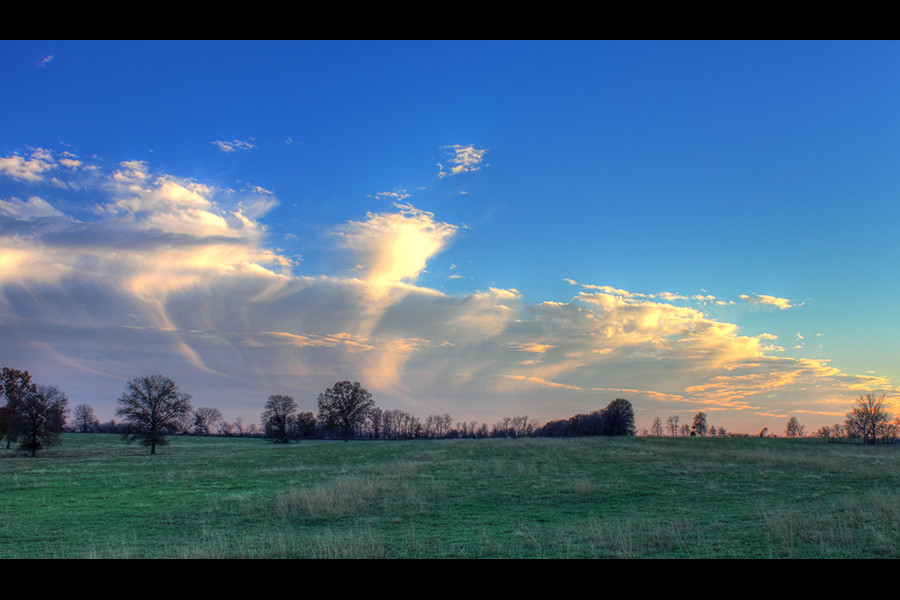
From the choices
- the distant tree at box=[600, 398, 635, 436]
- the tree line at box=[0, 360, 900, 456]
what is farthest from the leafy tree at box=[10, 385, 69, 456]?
the distant tree at box=[600, 398, 635, 436]

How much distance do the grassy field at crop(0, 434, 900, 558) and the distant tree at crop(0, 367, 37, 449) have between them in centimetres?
2261

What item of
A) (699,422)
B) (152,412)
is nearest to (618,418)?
(699,422)

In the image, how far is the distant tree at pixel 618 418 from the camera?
394ft

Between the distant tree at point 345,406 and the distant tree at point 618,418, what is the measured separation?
58110 millimetres

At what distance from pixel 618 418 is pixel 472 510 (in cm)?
11358

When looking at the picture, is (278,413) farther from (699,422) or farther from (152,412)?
(699,422)

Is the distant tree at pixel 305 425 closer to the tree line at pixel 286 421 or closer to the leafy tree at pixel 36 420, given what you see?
the tree line at pixel 286 421

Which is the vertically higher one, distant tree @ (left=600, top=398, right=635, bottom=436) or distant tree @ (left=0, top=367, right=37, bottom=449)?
distant tree @ (left=0, top=367, right=37, bottom=449)

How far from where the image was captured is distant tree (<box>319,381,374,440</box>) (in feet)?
336

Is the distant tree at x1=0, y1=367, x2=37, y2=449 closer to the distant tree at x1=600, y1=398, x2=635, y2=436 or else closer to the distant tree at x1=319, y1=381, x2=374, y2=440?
the distant tree at x1=319, y1=381, x2=374, y2=440
